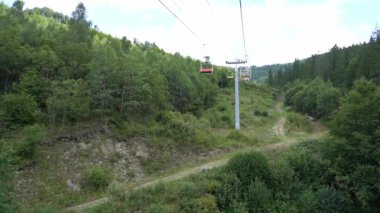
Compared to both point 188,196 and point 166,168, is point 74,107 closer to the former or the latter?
point 166,168

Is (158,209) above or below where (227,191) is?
above

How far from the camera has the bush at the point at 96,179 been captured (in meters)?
27.8

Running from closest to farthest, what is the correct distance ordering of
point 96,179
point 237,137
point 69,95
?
point 96,179 < point 69,95 < point 237,137

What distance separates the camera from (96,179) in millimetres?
27812

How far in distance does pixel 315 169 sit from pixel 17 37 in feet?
106

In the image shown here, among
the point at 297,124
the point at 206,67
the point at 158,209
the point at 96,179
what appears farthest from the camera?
the point at 297,124

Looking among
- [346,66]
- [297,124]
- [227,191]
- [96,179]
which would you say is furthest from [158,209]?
[346,66]

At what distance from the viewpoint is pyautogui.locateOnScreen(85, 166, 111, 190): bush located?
91.2 feet

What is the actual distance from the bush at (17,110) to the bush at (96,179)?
8097mm

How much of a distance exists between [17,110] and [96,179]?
10254 millimetres

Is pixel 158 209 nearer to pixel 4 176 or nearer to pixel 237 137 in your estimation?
pixel 4 176

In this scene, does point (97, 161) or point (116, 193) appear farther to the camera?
point (97, 161)

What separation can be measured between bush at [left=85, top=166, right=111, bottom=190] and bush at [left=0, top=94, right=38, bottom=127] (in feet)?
26.6

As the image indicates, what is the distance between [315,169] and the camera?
97.4 feet
